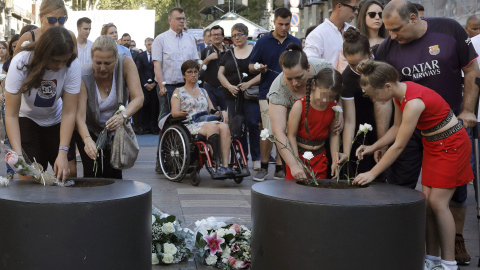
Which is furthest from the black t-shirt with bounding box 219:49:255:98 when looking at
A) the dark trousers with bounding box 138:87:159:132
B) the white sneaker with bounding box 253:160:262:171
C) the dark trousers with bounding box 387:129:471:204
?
the dark trousers with bounding box 138:87:159:132

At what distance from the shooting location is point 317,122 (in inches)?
185

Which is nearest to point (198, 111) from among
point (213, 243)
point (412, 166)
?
point (213, 243)

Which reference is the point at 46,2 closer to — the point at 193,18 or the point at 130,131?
the point at 130,131

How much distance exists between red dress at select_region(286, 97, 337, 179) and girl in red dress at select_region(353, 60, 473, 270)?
14.7 inches

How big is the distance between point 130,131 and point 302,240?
1.96 m

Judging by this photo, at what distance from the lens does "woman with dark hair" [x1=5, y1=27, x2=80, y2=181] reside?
13.9 ft

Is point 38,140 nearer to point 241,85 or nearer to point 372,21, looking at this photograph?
point 372,21

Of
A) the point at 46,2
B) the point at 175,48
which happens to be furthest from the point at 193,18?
the point at 46,2

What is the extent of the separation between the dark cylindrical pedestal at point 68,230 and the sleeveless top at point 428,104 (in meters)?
1.76

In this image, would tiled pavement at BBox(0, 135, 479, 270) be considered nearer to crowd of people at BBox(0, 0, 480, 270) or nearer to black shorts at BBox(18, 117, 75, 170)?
crowd of people at BBox(0, 0, 480, 270)

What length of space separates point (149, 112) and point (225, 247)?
35.3 ft

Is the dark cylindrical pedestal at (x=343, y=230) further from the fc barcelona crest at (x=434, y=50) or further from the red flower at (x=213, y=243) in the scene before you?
the fc barcelona crest at (x=434, y=50)

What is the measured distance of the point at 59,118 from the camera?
4852mm

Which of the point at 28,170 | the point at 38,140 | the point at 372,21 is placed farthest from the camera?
the point at 372,21
